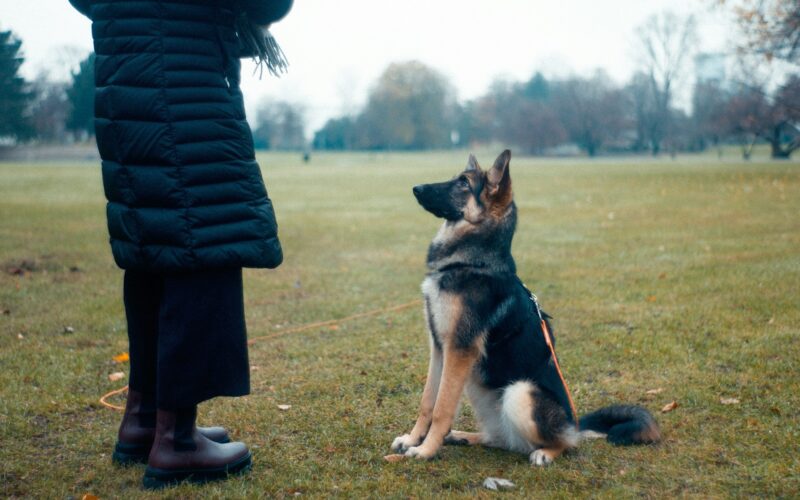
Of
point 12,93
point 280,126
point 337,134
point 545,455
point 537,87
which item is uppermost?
point 537,87

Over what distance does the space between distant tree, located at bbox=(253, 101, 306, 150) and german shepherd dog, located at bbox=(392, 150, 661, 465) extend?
332 feet

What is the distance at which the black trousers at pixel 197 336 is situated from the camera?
10.3 feet

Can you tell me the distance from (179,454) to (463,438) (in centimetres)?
163

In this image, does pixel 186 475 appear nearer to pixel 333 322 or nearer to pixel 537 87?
pixel 333 322

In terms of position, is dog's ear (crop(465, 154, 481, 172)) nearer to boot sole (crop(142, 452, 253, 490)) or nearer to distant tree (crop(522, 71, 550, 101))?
boot sole (crop(142, 452, 253, 490))

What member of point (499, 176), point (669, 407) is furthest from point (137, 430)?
point (669, 407)

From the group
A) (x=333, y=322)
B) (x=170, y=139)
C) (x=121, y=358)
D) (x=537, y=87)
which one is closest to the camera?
(x=170, y=139)

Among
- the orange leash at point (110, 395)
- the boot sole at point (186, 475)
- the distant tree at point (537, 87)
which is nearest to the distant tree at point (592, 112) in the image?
the distant tree at point (537, 87)

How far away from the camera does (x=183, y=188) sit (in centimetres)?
305

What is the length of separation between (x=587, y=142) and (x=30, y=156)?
166ft

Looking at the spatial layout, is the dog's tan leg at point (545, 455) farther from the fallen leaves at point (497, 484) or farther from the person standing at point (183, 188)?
the person standing at point (183, 188)

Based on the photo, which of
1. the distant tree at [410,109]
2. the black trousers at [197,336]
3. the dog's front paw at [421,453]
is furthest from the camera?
the distant tree at [410,109]

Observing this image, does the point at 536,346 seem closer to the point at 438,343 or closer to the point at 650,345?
the point at 438,343

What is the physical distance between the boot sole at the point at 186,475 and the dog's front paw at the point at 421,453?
0.89 metres
